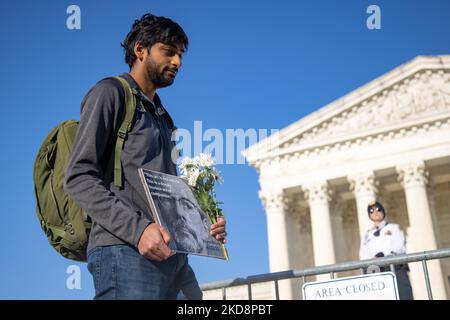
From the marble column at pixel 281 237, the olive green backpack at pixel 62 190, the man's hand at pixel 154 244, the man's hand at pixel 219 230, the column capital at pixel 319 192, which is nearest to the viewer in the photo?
the man's hand at pixel 154 244

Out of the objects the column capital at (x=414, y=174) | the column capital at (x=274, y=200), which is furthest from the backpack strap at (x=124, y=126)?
the column capital at (x=274, y=200)

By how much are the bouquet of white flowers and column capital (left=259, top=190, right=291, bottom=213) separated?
23212mm

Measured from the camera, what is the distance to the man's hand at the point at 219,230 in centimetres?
309

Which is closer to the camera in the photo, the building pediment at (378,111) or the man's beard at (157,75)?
the man's beard at (157,75)

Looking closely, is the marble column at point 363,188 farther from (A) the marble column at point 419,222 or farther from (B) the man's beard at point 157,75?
(B) the man's beard at point 157,75

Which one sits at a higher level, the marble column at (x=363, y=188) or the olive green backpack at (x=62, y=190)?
the marble column at (x=363, y=188)

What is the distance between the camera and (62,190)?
9.36 ft

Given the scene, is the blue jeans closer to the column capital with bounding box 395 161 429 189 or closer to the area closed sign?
the area closed sign

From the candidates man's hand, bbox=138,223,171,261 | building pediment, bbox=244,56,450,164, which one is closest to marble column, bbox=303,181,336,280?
building pediment, bbox=244,56,450,164

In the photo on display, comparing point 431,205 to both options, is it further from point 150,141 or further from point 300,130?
point 150,141

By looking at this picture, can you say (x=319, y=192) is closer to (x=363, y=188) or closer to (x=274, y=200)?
(x=363, y=188)

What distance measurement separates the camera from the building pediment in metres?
24.6
